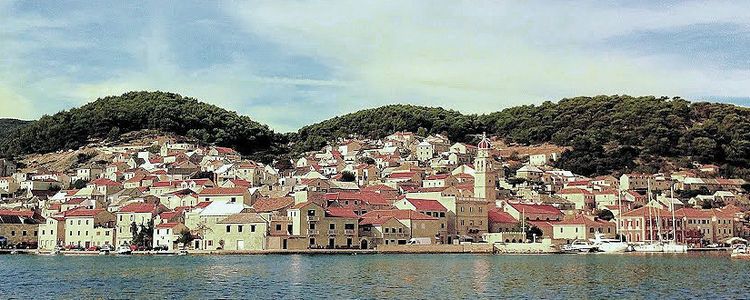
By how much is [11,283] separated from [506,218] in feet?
148

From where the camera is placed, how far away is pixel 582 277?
1548 inches

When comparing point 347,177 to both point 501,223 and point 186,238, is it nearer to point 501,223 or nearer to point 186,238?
point 501,223

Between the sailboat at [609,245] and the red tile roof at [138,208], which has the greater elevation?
the red tile roof at [138,208]

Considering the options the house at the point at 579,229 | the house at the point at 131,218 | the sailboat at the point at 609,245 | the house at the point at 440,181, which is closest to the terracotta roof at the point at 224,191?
the house at the point at 131,218

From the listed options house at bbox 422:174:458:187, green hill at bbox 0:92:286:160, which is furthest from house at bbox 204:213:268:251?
green hill at bbox 0:92:286:160

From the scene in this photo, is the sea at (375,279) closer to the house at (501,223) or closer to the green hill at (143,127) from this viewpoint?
the house at (501,223)

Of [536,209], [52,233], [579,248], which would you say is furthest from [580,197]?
[52,233]

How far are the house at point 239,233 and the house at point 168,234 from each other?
2.93 meters

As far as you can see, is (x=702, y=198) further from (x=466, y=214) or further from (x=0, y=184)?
(x=0, y=184)

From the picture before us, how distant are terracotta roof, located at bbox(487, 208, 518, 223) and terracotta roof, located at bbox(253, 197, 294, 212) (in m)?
17.0

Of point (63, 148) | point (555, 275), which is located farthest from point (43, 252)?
point (63, 148)

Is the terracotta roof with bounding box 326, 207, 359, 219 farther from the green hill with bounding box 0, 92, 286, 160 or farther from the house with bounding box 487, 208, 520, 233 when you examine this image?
the green hill with bounding box 0, 92, 286, 160

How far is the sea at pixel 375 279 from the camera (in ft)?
105

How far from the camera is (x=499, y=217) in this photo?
2913 inches
